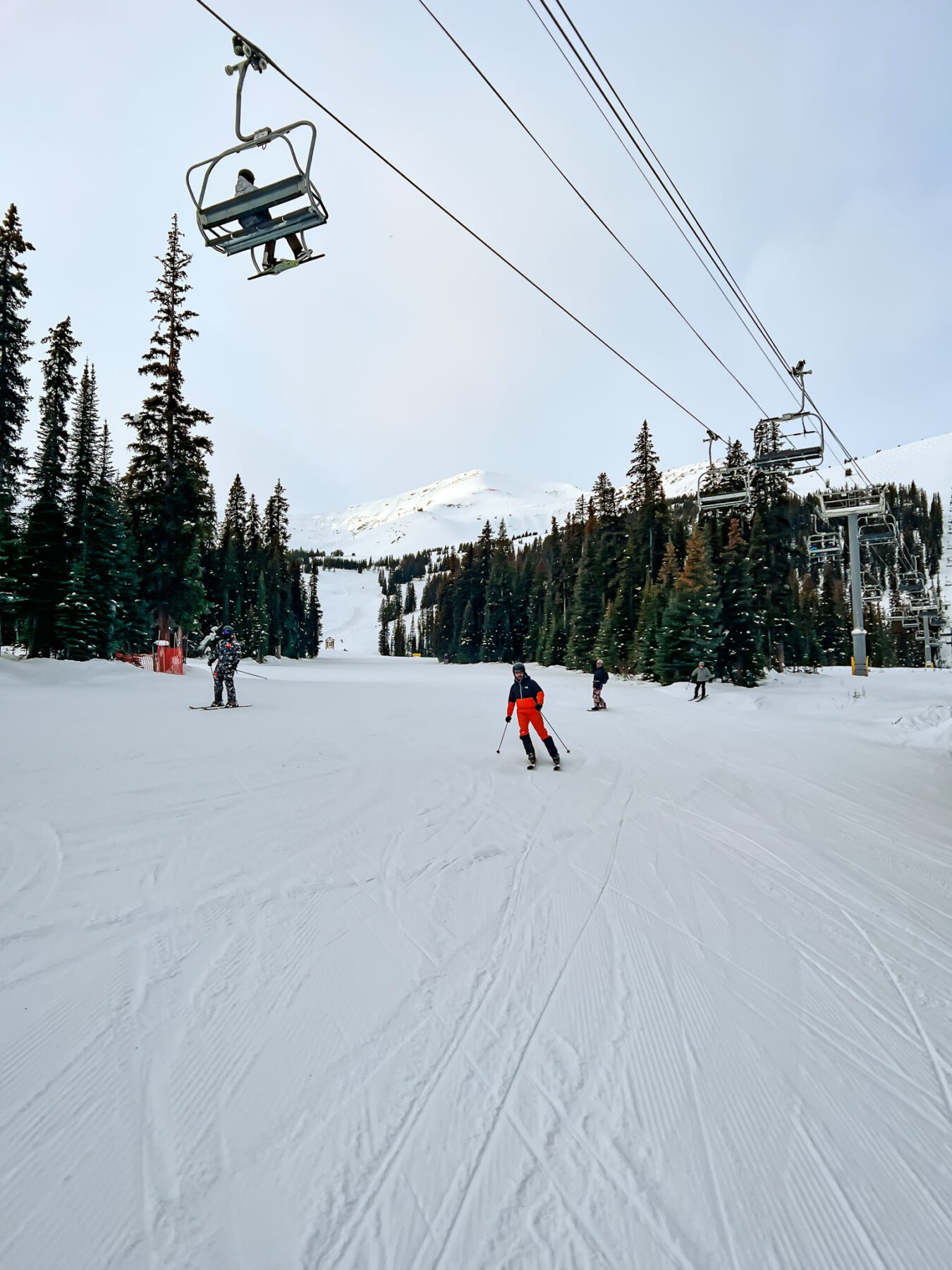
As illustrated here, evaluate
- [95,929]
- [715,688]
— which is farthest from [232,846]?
[715,688]

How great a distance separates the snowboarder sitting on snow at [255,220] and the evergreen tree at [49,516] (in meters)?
25.2

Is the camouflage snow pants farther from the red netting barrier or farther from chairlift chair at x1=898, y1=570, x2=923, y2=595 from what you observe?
chairlift chair at x1=898, y1=570, x2=923, y2=595

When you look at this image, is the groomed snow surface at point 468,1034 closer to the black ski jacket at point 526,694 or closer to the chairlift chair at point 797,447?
the black ski jacket at point 526,694

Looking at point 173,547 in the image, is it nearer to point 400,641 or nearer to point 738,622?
point 738,622

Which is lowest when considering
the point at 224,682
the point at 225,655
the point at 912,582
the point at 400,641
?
the point at 224,682

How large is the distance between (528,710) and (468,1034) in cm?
695

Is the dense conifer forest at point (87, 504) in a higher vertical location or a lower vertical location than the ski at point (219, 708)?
higher

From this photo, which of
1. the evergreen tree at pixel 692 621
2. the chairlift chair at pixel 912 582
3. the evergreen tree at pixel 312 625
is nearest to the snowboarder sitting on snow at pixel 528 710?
the evergreen tree at pixel 692 621

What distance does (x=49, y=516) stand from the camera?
26.9 m

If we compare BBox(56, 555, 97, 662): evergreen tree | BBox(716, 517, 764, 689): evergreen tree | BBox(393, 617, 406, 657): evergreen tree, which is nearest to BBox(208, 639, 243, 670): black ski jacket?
BBox(56, 555, 97, 662): evergreen tree

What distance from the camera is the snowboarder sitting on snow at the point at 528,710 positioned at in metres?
9.31

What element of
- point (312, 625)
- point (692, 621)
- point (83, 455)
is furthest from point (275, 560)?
point (692, 621)

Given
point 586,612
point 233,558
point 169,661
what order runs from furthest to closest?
point 233,558
point 586,612
point 169,661

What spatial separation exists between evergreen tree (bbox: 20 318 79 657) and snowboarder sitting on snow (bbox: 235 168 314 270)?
25.2 m
